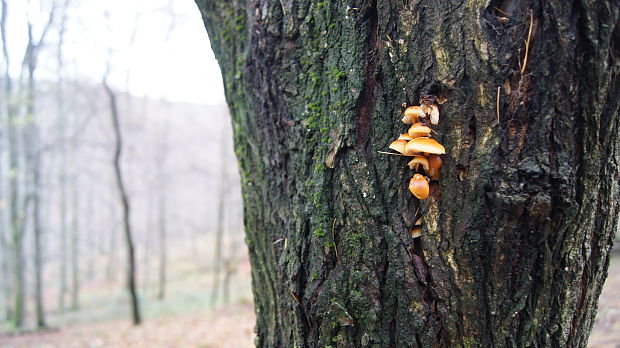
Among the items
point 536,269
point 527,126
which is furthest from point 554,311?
point 527,126

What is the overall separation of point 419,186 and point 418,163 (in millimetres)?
70

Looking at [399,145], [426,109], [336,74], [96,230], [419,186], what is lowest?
[96,230]

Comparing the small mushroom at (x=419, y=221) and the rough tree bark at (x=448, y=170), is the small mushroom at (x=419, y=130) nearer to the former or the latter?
the rough tree bark at (x=448, y=170)

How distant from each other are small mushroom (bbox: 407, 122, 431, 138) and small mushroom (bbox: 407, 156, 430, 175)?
69mm

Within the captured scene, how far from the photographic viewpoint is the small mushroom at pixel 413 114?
46.5 inches

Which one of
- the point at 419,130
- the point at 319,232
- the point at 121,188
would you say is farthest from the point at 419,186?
the point at 121,188

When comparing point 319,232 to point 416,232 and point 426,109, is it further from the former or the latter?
point 426,109

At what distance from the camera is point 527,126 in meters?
1.09

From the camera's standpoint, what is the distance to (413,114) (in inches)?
46.8

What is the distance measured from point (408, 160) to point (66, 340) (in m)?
11.6

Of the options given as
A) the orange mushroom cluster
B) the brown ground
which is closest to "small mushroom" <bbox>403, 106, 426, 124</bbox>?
the orange mushroom cluster

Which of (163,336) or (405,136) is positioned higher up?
(405,136)

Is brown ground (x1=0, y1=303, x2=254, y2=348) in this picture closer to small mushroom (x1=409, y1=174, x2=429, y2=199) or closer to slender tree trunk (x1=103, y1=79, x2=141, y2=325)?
slender tree trunk (x1=103, y1=79, x2=141, y2=325)

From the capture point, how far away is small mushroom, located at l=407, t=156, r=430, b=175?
3.82 ft
